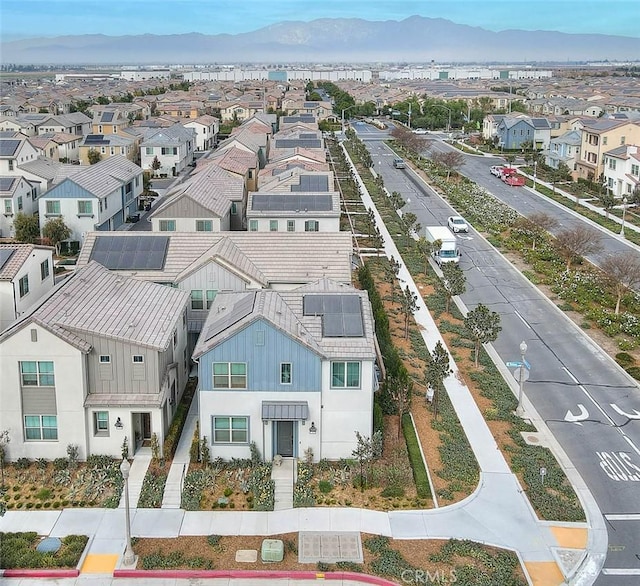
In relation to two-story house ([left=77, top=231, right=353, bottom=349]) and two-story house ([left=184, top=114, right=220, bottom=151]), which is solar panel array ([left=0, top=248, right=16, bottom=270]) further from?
two-story house ([left=184, top=114, right=220, bottom=151])

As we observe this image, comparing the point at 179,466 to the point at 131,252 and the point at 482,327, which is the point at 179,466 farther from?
the point at 482,327

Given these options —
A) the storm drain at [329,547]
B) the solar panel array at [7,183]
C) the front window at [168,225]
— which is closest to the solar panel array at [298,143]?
the solar panel array at [7,183]

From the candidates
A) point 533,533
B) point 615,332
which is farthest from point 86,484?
point 615,332

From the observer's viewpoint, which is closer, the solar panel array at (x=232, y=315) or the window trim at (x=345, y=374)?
the window trim at (x=345, y=374)

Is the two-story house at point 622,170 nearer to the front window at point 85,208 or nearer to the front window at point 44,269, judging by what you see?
the front window at point 85,208

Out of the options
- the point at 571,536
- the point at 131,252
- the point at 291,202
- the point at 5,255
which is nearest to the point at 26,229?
the point at 291,202

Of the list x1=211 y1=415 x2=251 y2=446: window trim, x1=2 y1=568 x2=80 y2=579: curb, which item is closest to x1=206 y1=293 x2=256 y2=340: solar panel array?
x1=211 y1=415 x2=251 y2=446: window trim
